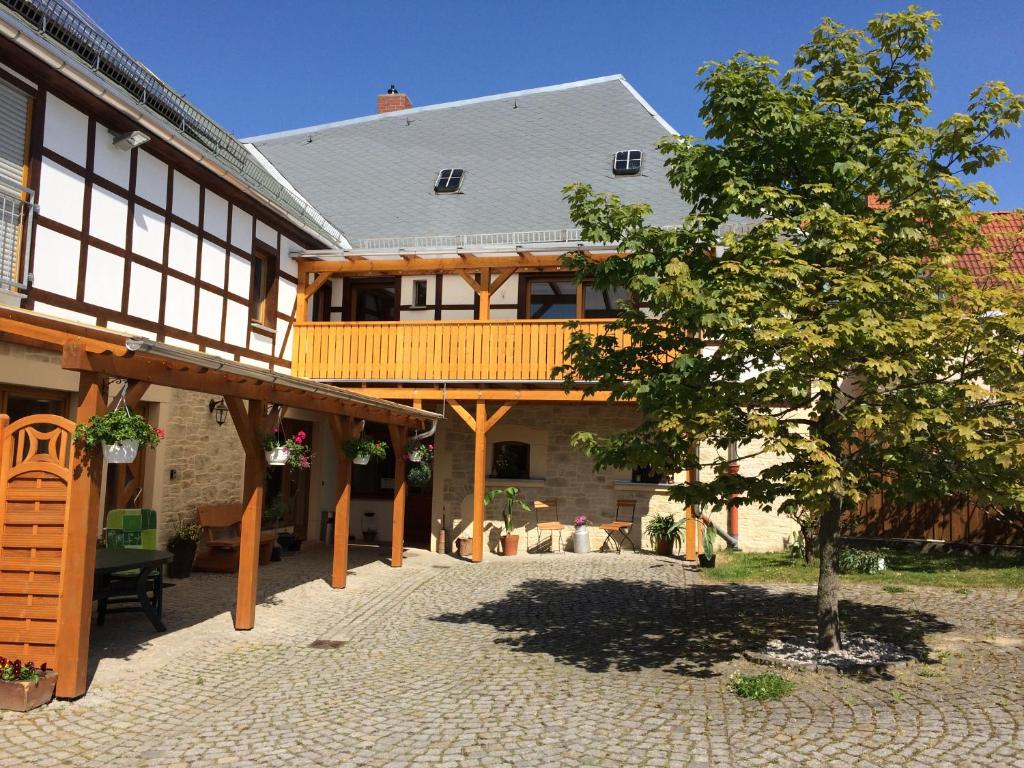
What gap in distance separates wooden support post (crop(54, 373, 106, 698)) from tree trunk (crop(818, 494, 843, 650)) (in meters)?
5.38

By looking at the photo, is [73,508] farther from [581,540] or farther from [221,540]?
[581,540]

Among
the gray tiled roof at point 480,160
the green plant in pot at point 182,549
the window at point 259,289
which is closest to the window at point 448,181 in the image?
the gray tiled roof at point 480,160

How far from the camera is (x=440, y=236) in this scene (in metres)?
14.3

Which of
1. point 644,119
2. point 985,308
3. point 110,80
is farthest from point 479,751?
point 644,119

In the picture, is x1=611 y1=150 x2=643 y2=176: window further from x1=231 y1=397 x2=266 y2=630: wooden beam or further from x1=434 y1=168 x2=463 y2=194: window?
x1=231 y1=397 x2=266 y2=630: wooden beam

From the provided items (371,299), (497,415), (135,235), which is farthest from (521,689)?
(371,299)

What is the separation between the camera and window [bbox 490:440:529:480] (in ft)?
47.4

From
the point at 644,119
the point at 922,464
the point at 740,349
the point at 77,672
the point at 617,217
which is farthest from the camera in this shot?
the point at 644,119

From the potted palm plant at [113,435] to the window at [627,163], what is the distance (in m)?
11.7

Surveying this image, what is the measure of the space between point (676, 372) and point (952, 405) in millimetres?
1934

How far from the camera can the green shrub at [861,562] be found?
10641 millimetres

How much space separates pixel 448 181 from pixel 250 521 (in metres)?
10.3

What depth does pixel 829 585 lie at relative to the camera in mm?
6539

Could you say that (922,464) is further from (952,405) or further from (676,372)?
(676,372)
